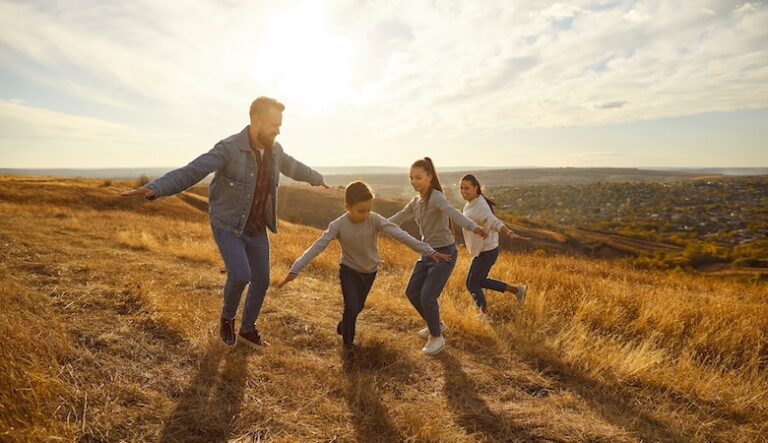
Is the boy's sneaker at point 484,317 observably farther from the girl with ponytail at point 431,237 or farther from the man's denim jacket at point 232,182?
the man's denim jacket at point 232,182

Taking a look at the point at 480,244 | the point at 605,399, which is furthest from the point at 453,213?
the point at 605,399

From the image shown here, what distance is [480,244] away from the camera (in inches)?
229

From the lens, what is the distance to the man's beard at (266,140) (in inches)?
168

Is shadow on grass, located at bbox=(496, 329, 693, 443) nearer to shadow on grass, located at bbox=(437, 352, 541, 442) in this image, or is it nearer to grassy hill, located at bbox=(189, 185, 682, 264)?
shadow on grass, located at bbox=(437, 352, 541, 442)

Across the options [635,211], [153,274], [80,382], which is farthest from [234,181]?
[635,211]

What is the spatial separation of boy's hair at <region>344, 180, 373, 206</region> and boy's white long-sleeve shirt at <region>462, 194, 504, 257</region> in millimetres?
2047

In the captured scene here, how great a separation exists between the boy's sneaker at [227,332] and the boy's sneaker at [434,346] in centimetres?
205

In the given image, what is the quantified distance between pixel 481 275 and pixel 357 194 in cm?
272

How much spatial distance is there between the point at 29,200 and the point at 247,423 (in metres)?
25.5

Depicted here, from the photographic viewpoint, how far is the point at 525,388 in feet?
13.2

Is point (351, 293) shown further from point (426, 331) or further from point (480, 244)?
point (480, 244)

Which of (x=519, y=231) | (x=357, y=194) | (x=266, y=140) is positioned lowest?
(x=519, y=231)

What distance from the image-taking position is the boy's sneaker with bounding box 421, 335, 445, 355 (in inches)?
183

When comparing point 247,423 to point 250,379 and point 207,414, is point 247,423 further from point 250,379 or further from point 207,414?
point 250,379
